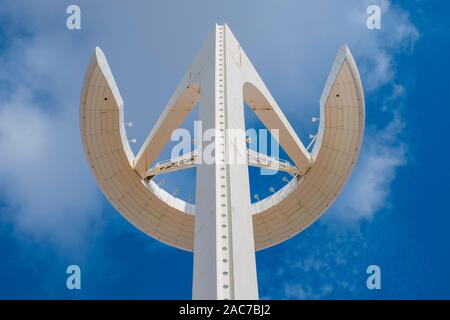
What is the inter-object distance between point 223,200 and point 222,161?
4.05ft

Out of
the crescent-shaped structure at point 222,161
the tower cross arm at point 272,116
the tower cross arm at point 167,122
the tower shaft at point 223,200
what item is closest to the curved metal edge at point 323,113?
the crescent-shaped structure at point 222,161

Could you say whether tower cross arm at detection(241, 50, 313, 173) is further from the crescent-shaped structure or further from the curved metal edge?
the curved metal edge

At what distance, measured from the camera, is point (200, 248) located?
520 inches

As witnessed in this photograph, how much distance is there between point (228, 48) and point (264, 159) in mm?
6362

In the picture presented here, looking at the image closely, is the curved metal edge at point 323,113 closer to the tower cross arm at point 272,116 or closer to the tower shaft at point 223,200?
the tower cross arm at point 272,116

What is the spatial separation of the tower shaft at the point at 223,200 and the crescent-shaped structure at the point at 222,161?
0.03 meters

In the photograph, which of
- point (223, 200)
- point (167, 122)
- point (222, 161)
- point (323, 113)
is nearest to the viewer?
point (223, 200)

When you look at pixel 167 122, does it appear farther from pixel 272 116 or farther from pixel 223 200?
pixel 223 200

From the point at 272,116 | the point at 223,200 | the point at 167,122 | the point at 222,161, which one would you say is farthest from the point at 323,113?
the point at 223,200

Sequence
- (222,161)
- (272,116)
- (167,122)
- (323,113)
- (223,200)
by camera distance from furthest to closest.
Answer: (167,122)
(272,116)
(323,113)
(222,161)
(223,200)

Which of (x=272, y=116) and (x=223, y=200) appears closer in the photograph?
(x=223, y=200)

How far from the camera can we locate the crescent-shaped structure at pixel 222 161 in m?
13.3

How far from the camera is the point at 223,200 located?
44.6 ft
